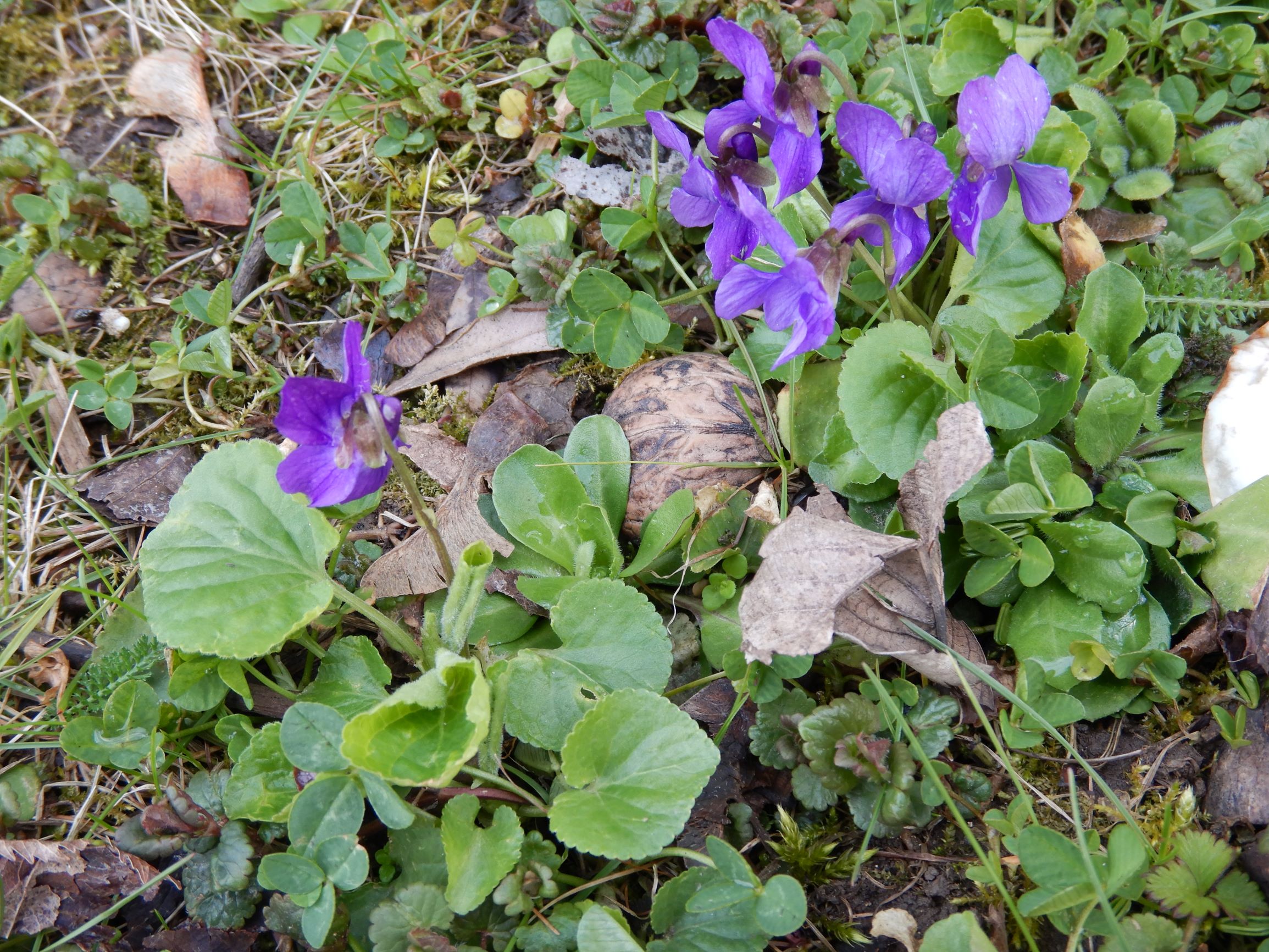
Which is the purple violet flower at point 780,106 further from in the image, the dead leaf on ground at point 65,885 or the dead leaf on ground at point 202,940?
the dead leaf on ground at point 65,885

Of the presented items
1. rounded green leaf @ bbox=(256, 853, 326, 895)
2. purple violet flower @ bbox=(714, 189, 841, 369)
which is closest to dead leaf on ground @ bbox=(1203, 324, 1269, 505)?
purple violet flower @ bbox=(714, 189, 841, 369)

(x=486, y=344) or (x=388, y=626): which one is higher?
(x=486, y=344)

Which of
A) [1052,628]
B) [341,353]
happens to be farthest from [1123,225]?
[341,353]

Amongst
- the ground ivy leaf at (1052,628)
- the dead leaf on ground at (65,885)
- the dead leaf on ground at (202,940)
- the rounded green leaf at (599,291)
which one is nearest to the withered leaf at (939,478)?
the ground ivy leaf at (1052,628)

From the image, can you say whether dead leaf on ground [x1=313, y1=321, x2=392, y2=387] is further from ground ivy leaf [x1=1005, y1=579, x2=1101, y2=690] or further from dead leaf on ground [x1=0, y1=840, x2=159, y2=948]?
ground ivy leaf [x1=1005, y1=579, x2=1101, y2=690]

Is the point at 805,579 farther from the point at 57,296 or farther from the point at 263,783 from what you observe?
the point at 57,296

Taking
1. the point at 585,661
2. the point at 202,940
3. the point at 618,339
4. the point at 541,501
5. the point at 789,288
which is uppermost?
the point at 789,288
